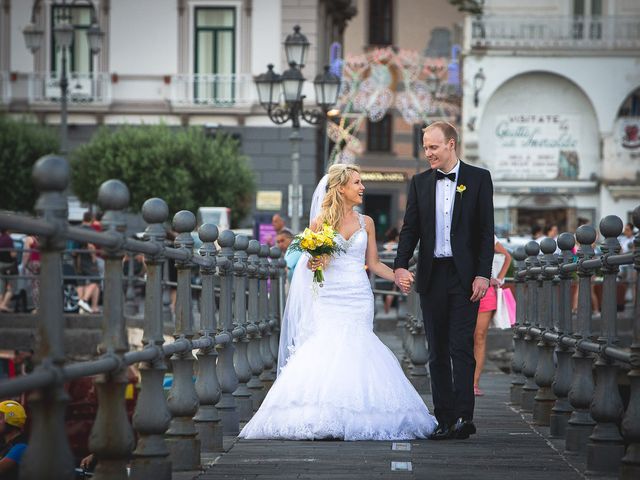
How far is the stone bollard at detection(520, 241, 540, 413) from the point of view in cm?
1312

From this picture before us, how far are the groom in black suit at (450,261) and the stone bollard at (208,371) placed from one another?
4.70 feet

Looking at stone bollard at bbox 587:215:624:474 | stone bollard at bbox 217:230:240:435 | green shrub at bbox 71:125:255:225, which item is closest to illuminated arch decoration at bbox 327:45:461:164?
green shrub at bbox 71:125:255:225

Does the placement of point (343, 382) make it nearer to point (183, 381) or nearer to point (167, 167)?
point (183, 381)

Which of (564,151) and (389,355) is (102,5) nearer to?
(564,151)

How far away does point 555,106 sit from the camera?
51.4m

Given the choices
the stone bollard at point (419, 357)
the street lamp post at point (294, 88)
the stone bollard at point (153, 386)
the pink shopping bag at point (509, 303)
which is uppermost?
the street lamp post at point (294, 88)

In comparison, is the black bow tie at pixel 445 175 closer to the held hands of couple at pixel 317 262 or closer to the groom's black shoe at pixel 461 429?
the held hands of couple at pixel 317 262

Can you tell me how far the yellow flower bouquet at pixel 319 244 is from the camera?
11.5 metres

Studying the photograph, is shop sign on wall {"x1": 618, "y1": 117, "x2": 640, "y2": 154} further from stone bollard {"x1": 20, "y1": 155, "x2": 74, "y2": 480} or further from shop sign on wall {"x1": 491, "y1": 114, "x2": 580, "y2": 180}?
stone bollard {"x1": 20, "y1": 155, "x2": 74, "y2": 480}

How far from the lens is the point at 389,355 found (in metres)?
11.4

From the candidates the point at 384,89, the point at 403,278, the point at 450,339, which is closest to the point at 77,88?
the point at 384,89

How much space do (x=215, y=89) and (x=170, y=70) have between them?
1474 millimetres

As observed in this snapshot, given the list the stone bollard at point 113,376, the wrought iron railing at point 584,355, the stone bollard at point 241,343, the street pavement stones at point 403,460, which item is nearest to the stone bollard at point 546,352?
the wrought iron railing at point 584,355

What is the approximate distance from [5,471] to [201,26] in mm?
38636
